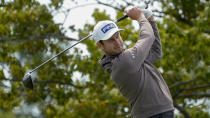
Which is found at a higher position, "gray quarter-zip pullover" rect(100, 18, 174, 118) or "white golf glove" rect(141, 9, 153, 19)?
"white golf glove" rect(141, 9, 153, 19)

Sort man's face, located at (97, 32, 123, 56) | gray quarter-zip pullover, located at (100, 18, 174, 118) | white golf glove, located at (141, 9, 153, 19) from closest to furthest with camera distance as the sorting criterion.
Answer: gray quarter-zip pullover, located at (100, 18, 174, 118)
man's face, located at (97, 32, 123, 56)
white golf glove, located at (141, 9, 153, 19)

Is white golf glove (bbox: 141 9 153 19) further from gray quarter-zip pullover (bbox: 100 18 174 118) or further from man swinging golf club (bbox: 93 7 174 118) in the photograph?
gray quarter-zip pullover (bbox: 100 18 174 118)

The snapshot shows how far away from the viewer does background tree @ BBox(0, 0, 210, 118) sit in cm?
831

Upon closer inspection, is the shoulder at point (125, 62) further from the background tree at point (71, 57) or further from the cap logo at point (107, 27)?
the background tree at point (71, 57)

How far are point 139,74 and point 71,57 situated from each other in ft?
20.8

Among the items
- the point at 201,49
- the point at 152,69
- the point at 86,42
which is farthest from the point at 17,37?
the point at 152,69

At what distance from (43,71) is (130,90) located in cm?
663

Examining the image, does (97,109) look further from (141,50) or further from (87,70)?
(141,50)

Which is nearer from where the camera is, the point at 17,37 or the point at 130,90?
the point at 130,90

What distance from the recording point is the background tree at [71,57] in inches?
327

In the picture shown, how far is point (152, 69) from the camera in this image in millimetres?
3314

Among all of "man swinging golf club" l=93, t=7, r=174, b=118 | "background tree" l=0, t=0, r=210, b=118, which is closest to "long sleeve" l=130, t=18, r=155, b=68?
"man swinging golf club" l=93, t=7, r=174, b=118

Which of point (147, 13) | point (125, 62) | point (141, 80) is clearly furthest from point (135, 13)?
point (141, 80)

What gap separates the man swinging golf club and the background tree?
14.7 ft
